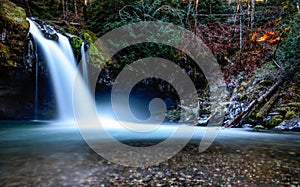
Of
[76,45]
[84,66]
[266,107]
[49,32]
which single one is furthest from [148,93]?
[266,107]

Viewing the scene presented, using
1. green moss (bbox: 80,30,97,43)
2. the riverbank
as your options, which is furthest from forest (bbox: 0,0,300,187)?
green moss (bbox: 80,30,97,43)

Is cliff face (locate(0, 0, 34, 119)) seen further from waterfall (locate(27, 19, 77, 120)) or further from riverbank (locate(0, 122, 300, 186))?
riverbank (locate(0, 122, 300, 186))

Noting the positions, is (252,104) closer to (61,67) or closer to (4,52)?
(61,67)

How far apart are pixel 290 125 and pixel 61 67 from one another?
8018mm

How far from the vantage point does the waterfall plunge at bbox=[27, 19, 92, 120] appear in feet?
28.2

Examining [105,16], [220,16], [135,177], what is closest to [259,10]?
[220,16]

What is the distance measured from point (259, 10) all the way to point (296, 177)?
45.2 feet

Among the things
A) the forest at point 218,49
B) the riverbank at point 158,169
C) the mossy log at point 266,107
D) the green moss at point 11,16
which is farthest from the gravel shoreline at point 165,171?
the green moss at point 11,16

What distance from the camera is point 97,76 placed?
1020 cm

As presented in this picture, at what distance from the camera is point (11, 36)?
7480mm

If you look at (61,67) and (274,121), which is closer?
(274,121)

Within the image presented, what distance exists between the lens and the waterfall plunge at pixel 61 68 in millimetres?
8594

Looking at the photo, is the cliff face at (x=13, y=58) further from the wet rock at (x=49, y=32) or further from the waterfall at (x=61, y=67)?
the wet rock at (x=49, y=32)

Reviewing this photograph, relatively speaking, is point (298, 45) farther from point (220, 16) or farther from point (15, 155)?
point (15, 155)
